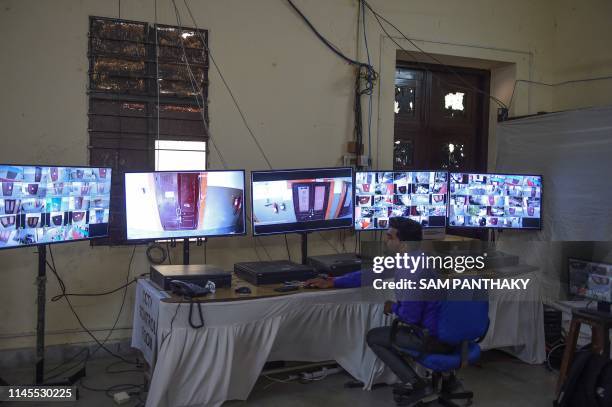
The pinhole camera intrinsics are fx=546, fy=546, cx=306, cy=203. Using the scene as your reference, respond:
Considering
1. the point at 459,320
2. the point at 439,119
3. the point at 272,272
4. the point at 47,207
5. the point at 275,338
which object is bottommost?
the point at 275,338

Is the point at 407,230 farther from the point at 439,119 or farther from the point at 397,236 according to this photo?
the point at 439,119

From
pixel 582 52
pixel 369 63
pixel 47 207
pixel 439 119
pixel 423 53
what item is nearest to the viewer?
pixel 47 207

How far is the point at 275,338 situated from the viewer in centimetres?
331

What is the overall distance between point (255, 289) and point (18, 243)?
1.32 meters

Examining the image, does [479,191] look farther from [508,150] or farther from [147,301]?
[147,301]

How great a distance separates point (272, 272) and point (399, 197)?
4.14ft

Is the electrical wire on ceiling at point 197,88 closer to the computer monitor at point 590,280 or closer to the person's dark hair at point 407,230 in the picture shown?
the person's dark hair at point 407,230

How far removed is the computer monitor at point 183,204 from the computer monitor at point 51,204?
24cm

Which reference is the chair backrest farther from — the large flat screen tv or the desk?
the large flat screen tv

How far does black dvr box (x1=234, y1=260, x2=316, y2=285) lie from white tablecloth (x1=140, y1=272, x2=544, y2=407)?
0.61 ft

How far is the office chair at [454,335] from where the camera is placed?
116 inches

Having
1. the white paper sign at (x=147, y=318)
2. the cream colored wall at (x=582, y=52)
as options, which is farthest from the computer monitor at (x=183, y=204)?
the cream colored wall at (x=582, y=52)

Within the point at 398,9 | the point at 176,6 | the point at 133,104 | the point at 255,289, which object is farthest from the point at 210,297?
the point at 398,9

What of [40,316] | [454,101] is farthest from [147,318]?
[454,101]
